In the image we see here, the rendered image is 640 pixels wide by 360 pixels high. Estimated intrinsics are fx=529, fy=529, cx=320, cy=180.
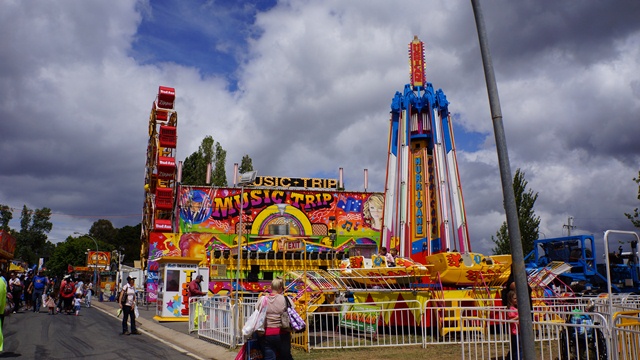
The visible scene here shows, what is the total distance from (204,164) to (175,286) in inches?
1392

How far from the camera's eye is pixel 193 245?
1614 inches

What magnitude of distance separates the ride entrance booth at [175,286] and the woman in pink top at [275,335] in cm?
1443

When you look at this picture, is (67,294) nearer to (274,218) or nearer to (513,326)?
(274,218)

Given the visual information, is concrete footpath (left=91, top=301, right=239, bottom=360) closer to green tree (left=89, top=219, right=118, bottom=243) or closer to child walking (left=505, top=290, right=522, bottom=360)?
child walking (left=505, top=290, right=522, bottom=360)

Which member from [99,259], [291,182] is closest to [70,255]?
[99,259]

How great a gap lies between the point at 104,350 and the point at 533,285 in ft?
39.5

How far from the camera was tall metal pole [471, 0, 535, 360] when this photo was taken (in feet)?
18.8

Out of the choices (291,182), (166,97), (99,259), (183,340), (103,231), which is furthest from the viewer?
(103,231)

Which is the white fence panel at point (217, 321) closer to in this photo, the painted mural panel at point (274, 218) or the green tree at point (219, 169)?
the painted mural panel at point (274, 218)

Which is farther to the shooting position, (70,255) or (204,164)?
(70,255)

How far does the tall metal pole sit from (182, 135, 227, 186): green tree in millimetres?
50288

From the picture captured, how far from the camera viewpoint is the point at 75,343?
1420 centimetres

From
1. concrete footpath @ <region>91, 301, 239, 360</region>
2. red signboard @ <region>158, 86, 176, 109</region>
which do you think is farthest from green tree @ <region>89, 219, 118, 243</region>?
concrete footpath @ <region>91, 301, 239, 360</region>

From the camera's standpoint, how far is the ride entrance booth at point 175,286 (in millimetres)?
21419
